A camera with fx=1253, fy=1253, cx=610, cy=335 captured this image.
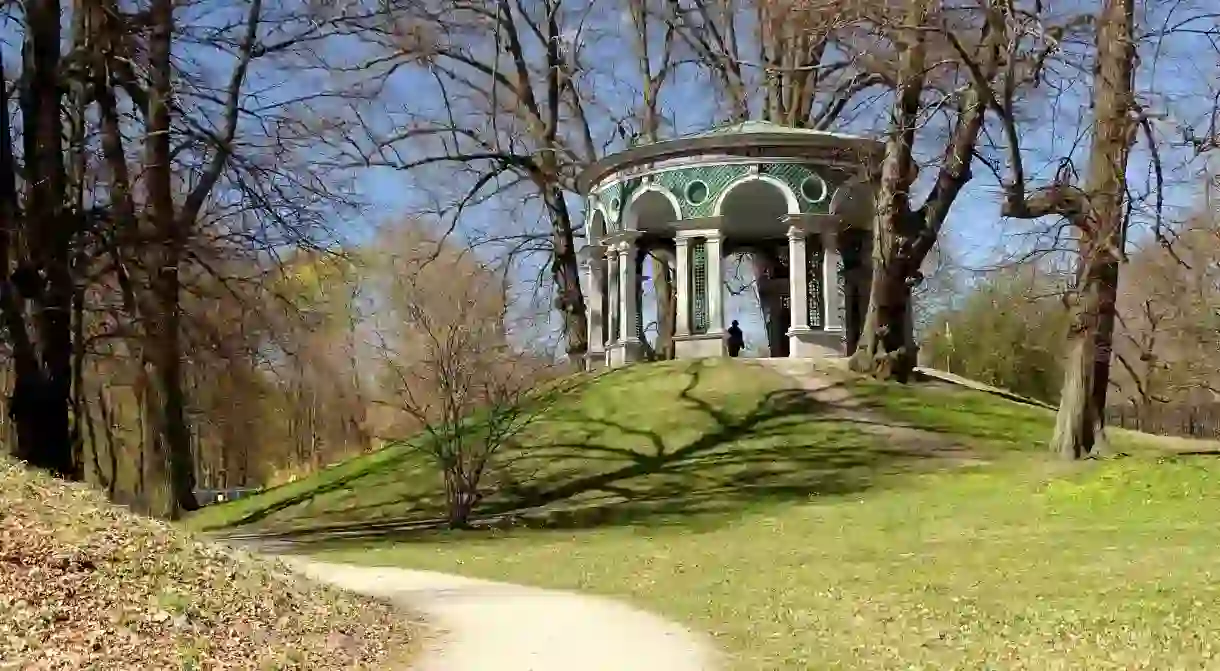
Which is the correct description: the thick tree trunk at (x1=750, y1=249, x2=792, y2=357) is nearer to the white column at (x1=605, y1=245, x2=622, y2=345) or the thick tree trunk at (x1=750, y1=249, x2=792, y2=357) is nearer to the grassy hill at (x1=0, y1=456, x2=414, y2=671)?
the white column at (x1=605, y1=245, x2=622, y2=345)

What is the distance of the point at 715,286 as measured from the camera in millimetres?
25969

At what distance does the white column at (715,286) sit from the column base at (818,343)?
1525 millimetres

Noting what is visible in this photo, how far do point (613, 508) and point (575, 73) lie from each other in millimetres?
17497

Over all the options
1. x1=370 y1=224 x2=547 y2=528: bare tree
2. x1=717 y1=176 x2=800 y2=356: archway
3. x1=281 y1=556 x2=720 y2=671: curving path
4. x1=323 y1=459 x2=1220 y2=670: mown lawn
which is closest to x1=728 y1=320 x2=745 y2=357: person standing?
x1=717 y1=176 x2=800 y2=356: archway

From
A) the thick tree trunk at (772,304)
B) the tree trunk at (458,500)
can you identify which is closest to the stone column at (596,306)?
the thick tree trunk at (772,304)

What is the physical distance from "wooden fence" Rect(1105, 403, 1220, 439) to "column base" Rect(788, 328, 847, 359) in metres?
13.1

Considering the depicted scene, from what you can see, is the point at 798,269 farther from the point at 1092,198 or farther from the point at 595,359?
the point at 1092,198

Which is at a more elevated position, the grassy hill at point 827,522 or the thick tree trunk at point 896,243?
the thick tree trunk at point 896,243

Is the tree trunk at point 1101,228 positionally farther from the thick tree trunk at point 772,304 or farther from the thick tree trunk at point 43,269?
the thick tree trunk at point 772,304

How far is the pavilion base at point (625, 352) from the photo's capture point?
91.1ft

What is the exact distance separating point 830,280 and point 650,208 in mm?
4557

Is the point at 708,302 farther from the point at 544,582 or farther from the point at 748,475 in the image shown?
the point at 544,582

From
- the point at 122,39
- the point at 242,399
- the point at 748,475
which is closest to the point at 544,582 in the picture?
the point at 748,475

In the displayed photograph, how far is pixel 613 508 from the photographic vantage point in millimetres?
18797
